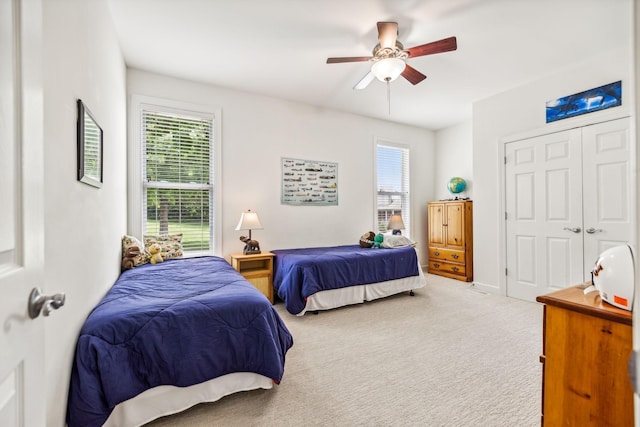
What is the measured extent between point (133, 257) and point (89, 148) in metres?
1.46

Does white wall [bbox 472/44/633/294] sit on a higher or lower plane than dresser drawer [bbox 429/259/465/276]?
higher

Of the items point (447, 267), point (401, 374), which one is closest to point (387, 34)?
point (401, 374)

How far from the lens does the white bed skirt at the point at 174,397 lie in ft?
Result: 4.83

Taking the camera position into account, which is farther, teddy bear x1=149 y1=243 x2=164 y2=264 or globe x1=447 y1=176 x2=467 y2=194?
globe x1=447 y1=176 x2=467 y2=194

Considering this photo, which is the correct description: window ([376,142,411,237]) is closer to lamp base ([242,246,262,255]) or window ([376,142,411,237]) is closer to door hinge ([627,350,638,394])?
lamp base ([242,246,262,255])

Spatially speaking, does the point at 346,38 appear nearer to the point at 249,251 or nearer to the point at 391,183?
the point at 249,251

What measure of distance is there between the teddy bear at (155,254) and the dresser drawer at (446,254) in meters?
4.27

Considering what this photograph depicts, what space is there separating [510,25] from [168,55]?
328 centimetres

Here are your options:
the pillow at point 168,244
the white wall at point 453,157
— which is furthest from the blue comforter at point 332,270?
the white wall at point 453,157

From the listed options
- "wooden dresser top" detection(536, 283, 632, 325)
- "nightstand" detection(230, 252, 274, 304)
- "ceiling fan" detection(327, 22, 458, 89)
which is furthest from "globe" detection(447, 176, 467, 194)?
"wooden dresser top" detection(536, 283, 632, 325)

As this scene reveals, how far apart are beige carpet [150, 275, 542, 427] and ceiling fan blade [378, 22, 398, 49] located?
2.62 metres

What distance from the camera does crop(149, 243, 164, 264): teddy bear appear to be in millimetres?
2945

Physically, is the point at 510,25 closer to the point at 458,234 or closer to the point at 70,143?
the point at 458,234

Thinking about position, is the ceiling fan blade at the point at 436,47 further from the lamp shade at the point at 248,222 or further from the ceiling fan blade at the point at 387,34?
the lamp shade at the point at 248,222
